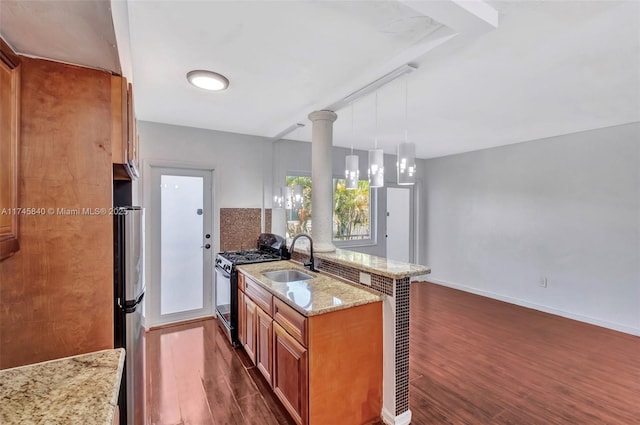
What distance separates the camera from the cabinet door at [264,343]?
7.23ft

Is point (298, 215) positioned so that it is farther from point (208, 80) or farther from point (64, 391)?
point (64, 391)

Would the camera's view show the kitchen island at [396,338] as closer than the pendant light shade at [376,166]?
Yes

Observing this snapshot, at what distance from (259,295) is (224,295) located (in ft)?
3.30

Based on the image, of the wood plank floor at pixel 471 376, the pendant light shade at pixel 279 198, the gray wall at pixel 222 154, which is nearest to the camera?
the wood plank floor at pixel 471 376

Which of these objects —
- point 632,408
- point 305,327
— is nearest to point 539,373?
point 632,408

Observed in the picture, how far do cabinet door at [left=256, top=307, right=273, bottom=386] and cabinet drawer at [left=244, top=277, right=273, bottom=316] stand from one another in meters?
0.05

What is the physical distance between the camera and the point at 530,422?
197cm

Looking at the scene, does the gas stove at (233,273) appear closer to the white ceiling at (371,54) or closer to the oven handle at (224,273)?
the oven handle at (224,273)

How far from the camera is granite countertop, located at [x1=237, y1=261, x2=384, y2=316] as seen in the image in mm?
1802

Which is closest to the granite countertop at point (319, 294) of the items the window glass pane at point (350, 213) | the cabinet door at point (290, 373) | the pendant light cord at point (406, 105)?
the cabinet door at point (290, 373)

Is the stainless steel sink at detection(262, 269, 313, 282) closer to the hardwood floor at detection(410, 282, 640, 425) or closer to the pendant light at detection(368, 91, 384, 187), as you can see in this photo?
the pendant light at detection(368, 91, 384, 187)

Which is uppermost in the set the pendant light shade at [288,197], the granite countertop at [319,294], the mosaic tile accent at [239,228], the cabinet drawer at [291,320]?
the pendant light shade at [288,197]

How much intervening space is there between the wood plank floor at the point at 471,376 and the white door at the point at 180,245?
268 millimetres

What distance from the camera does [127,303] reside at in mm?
1447
